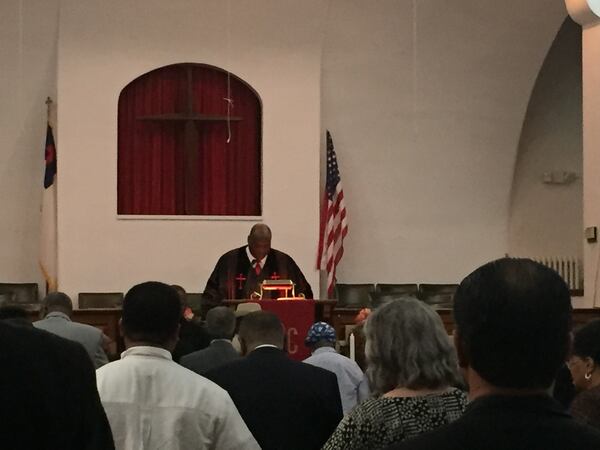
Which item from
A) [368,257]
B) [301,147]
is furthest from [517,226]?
[301,147]

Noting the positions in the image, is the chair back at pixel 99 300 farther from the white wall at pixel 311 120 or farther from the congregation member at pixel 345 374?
the congregation member at pixel 345 374

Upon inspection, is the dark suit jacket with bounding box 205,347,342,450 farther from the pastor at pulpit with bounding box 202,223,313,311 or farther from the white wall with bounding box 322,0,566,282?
the white wall with bounding box 322,0,566,282

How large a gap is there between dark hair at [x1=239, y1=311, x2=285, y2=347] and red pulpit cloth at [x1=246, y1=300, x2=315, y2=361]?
4410 millimetres

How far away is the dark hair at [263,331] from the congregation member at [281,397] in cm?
8

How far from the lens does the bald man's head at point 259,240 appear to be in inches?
438

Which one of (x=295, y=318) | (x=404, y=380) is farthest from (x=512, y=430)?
(x=295, y=318)

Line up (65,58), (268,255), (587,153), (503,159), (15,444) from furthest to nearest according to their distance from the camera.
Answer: (503,159)
(65,58)
(587,153)
(268,255)
(15,444)

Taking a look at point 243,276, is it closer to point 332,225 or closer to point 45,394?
point 332,225

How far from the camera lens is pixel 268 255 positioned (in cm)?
1152

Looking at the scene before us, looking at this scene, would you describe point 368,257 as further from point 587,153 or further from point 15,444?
point 15,444

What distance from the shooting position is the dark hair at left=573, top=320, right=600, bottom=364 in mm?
4426

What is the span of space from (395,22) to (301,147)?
2082 mm

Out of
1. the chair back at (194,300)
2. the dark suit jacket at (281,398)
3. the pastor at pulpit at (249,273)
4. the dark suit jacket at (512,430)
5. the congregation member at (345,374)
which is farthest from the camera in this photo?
the chair back at (194,300)

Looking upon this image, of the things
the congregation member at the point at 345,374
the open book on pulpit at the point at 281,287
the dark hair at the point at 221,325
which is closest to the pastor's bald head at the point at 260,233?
the open book on pulpit at the point at 281,287
